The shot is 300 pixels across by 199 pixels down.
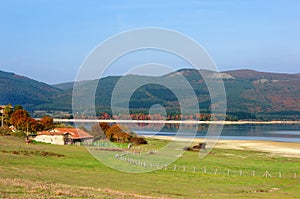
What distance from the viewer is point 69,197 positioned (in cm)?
2642

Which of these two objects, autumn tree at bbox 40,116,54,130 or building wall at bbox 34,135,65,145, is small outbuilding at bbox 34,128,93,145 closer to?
building wall at bbox 34,135,65,145

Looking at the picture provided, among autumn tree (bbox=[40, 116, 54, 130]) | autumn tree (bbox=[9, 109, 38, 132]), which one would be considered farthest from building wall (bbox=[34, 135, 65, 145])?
autumn tree (bbox=[40, 116, 54, 130])

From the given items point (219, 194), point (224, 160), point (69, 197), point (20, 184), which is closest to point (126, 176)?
point (219, 194)

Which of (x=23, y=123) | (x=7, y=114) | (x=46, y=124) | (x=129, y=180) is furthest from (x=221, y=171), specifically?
(x=7, y=114)

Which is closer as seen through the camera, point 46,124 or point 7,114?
point 46,124

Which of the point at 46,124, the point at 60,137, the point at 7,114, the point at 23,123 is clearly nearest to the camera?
the point at 60,137

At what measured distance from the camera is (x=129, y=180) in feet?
139

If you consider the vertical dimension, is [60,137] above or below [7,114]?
below

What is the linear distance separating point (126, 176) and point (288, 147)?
60.3m

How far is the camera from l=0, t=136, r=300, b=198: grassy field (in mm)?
30547

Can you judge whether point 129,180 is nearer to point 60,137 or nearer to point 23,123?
point 60,137

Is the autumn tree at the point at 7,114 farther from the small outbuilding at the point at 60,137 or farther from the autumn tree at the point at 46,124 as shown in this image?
the small outbuilding at the point at 60,137

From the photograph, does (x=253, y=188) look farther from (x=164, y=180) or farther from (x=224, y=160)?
(x=224, y=160)

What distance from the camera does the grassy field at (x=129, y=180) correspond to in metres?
30.5
